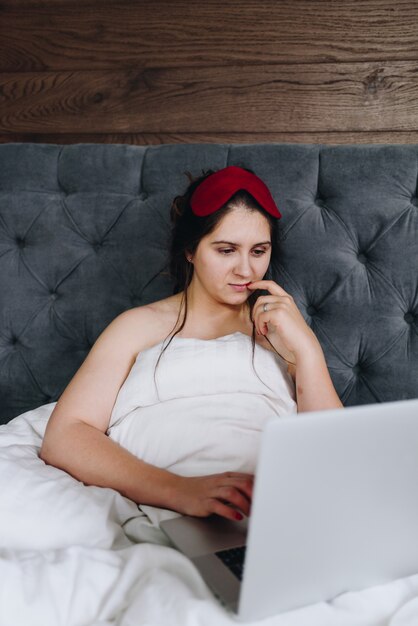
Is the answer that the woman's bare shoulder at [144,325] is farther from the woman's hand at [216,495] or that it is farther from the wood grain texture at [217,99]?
the wood grain texture at [217,99]

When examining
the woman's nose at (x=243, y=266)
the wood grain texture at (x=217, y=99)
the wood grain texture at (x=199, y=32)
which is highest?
the wood grain texture at (x=199, y=32)

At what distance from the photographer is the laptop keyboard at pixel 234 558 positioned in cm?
76

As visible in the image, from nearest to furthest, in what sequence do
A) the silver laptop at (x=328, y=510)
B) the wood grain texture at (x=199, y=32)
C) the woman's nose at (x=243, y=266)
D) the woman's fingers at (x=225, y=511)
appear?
the silver laptop at (x=328, y=510), the woman's fingers at (x=225, y=511), the woman's nose at (x=243, y=266), the wood grain texture at (x=199, y=32)

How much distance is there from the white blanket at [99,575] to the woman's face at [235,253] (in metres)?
0.51

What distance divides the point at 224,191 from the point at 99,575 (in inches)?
31.9

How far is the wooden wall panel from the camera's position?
5.68 ft

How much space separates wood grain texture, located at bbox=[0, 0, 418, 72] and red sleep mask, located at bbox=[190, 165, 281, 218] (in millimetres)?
638

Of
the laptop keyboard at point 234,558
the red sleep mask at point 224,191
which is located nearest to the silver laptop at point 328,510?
the laptop keyboard at point 234,558

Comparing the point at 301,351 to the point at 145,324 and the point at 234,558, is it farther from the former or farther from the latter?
the point at 234,558

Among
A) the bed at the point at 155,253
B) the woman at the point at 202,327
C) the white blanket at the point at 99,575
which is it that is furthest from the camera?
the bed at the point at 155,253

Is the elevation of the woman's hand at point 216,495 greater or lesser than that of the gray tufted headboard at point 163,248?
lesser

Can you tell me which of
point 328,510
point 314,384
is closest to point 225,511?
point 328,510

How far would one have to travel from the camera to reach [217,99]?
184cm

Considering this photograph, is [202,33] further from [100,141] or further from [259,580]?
[259,580]
